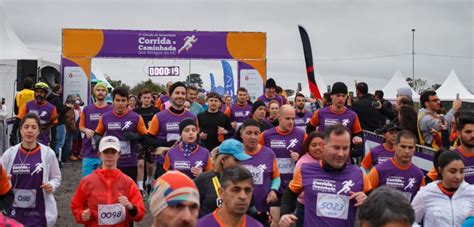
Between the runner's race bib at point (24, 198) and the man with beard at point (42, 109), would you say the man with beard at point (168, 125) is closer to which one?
the runner's race bib at point (24, 198)

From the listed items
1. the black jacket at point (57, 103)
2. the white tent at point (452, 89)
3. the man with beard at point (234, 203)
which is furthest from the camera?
the white tent at point (452, 89)

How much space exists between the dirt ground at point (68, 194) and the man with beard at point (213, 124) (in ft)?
5.40

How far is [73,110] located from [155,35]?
166 inches

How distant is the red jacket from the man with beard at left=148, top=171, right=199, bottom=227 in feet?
9.91

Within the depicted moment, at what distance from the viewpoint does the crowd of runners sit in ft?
12.0

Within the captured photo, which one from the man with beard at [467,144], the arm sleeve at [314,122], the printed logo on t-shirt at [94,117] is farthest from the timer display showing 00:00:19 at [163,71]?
the man with beard at [467,144]

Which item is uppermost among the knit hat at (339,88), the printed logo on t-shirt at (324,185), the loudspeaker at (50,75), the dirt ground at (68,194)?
the loudspeaker at (50,75)

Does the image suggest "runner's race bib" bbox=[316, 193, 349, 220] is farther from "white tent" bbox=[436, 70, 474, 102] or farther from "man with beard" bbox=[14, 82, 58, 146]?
"white tent" bbox=[436, 70, 474, 102]

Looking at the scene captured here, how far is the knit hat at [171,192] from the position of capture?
236 centimetres

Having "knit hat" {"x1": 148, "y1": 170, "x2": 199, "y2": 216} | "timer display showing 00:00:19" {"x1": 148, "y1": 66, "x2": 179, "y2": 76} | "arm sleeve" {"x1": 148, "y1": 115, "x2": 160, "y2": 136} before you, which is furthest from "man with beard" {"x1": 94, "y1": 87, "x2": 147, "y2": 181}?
"timer display showing 00:00:19" {"x1": 148, "y1": 66, "x2": 179, "y2": 76}

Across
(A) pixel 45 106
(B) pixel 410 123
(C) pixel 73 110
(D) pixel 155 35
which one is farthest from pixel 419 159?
(D) pixel 155 35

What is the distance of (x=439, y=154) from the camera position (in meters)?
5.07

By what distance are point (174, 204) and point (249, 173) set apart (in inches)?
58.6

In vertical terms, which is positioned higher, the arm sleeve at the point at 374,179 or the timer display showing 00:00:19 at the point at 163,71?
the timer display showing 00:00:19 at the point at 163,71
